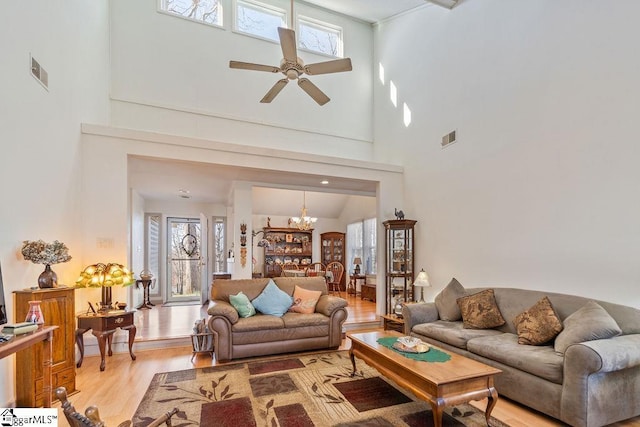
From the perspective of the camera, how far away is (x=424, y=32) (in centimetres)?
561

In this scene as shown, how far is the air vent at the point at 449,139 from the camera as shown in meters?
4.90

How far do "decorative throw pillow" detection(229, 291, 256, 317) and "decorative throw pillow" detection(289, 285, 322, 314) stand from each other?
1.85 feet

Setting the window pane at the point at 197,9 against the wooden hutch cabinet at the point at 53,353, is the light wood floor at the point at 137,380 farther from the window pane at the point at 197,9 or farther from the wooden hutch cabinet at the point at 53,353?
the window pane at the point at 197,9

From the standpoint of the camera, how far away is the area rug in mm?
2514

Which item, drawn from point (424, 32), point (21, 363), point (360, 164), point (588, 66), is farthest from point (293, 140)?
point (21, 363)

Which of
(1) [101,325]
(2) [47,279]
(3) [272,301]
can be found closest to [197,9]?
(2) [47,279]

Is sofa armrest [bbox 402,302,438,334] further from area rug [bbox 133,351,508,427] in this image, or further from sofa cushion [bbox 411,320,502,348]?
area rug [bbox 133,351,508,427]

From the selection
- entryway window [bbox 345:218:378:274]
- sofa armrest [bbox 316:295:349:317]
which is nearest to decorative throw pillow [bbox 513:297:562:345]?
sofa armrest [bbox 316:295:349:317]

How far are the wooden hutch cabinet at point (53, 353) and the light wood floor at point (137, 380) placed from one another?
222 mm

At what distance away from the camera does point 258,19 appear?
604 cm

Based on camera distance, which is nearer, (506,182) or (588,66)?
(588,66)

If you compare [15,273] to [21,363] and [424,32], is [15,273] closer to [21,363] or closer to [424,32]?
[21,363]

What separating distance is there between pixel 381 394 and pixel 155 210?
302 inches

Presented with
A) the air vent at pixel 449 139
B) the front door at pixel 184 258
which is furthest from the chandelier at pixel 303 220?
the air vent at pixel 449 139
